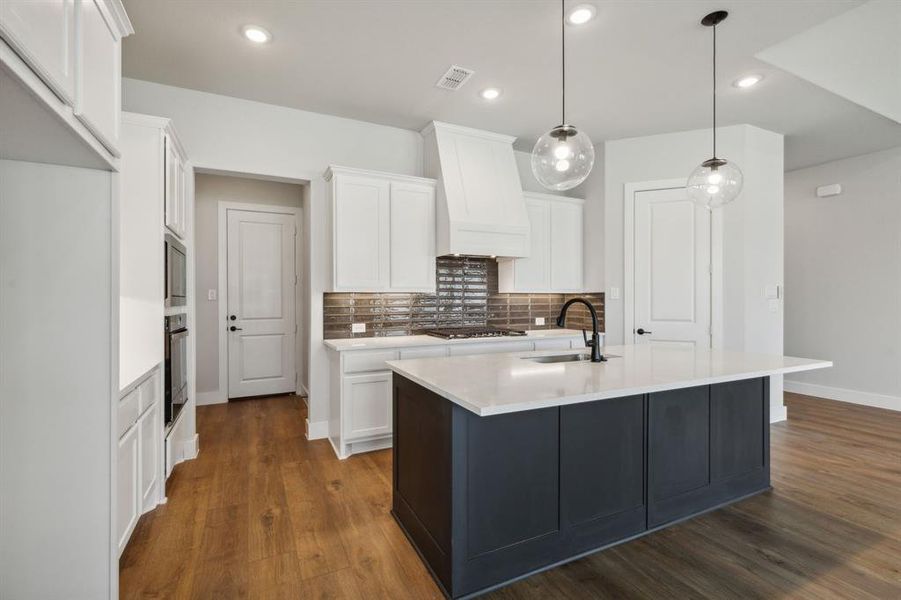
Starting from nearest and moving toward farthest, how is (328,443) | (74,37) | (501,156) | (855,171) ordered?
(74,37), (328,443), (501,156), (855,171)

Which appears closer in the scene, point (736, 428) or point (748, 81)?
point (736, 428)

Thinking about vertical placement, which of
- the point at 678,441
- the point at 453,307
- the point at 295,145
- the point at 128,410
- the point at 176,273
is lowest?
the point at 678,441

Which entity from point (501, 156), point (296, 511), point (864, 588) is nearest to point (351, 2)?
point (501, 156)

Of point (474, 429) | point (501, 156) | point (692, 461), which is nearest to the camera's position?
point (474, 429)

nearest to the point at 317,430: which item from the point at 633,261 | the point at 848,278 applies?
the point at 633,261

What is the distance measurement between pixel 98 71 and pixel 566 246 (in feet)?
13.6

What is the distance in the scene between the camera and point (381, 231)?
3.75 meters

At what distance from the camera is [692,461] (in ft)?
7.98

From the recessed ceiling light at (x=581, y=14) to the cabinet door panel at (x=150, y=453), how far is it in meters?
3.25

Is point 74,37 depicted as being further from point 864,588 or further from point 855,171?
point 855,171

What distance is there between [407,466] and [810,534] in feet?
6.95

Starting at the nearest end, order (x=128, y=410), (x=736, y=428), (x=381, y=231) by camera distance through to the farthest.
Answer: (x=128, y=410) → (x=736, y=428) → (x=381, y=231)

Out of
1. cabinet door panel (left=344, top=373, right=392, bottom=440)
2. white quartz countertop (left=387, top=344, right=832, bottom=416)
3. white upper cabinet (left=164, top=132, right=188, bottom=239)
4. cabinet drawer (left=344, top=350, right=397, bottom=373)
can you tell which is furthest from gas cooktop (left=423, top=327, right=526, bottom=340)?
white upper cabinet (left=164, top=132, right=188, bottom=239)

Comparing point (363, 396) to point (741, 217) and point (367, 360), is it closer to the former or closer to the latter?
point (367, 360)
